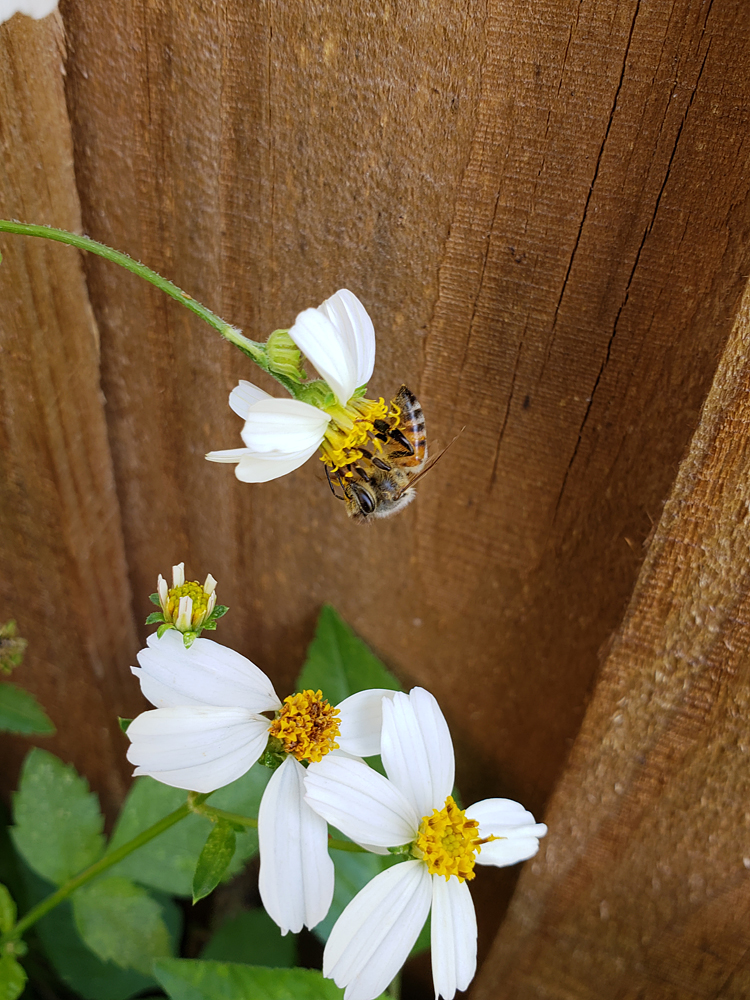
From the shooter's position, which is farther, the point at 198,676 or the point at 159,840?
the point at 159,840

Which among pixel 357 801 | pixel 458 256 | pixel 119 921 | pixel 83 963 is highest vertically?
pixel 458 256

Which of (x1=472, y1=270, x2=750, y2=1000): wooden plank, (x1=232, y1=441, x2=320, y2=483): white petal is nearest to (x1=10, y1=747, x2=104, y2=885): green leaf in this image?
(x1=472, y1=270, x2=750, y2=1000): wooden plank

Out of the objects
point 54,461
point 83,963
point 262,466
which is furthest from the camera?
point 83,963

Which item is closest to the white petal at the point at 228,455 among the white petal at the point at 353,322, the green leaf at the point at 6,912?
the white petal at the point at 353,322

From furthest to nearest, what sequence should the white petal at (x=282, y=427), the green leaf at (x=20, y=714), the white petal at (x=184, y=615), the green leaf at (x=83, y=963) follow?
1. the green leaf at (x=83, y=963)
2. the green leaf at (x=20, y=714)
3. the white petal at (x=184, y=615)
4. the white petal at (x=282, y=427)

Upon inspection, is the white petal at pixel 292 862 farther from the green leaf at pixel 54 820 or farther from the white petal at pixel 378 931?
the green leaf at pixel 54 820

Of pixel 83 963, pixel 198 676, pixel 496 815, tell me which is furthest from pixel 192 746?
pixel 83 963

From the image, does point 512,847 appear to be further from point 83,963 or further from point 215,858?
point 83,963
